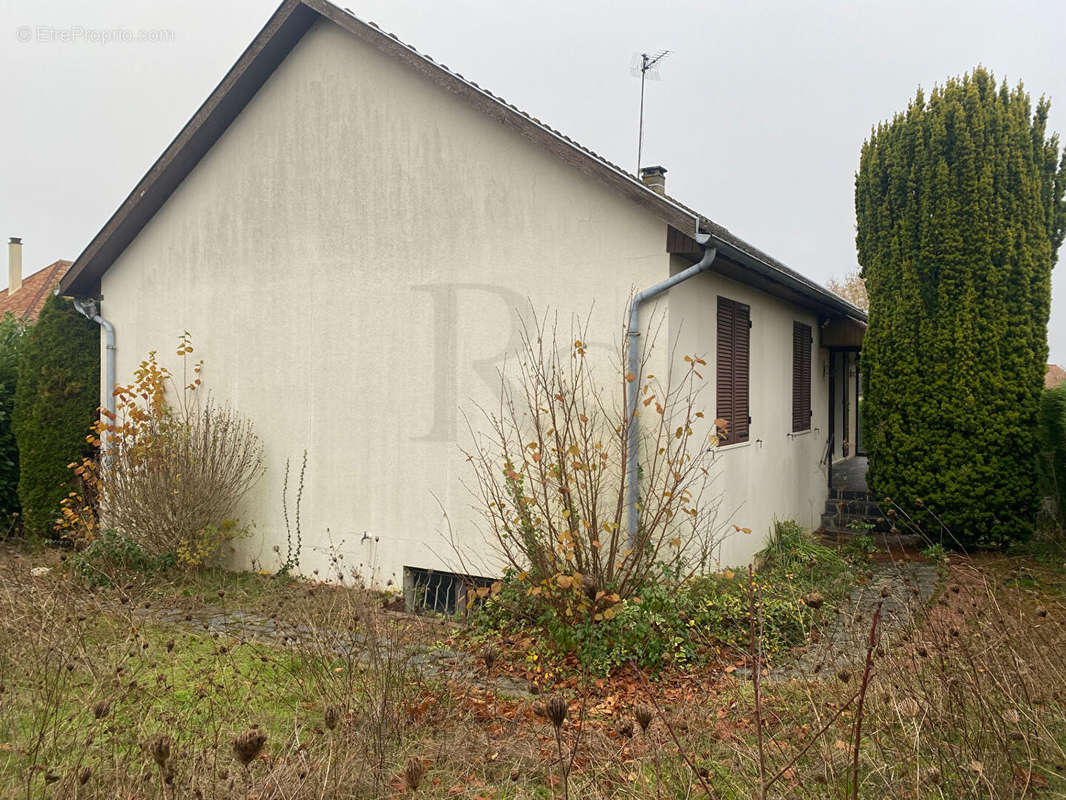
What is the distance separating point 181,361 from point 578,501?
5850mm

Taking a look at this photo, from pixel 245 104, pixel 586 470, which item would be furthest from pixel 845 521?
pixel 245 104

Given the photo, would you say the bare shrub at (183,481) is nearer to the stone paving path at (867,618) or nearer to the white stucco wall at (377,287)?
the white stucco wall at (377,287)

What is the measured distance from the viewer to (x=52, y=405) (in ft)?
35.6

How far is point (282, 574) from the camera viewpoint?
9500 mm

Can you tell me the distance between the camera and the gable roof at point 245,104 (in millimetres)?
7348

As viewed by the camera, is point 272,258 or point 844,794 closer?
point 844,794

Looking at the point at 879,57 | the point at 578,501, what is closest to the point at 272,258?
the point at 578,501

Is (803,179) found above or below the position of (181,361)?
above

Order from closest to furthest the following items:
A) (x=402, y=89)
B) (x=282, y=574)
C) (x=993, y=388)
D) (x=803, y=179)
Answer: (x=402, y=89) < (x=282, y=574) < (x=993, y=388) < (x=803, y=179)

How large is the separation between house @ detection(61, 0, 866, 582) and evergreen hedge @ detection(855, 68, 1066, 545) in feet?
4.71

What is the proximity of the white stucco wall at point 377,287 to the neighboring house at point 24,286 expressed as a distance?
13.8 m

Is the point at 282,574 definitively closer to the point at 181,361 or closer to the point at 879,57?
the point at 181,361

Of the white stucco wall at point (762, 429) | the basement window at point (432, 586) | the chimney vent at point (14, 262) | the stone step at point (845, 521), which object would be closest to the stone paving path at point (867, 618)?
the white stucco wall at point (762, 429)

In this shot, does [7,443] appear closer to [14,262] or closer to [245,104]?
[245,104]
